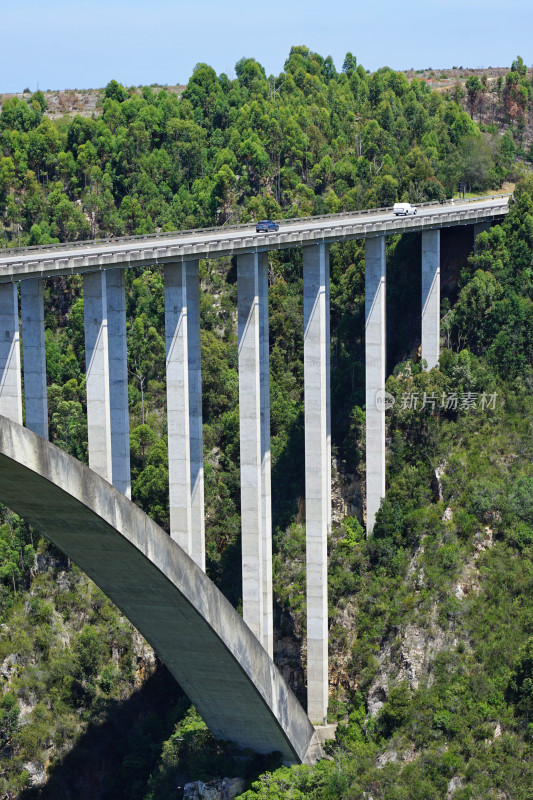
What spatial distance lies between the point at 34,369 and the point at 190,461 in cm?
1256

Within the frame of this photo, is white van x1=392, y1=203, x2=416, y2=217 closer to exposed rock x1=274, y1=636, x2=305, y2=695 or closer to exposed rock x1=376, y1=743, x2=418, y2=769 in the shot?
exposed rock x1=274, y1=636, x2=305, y2=695

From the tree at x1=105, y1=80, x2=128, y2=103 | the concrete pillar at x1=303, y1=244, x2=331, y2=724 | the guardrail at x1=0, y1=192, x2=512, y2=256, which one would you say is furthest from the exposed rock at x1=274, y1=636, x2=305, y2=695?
the tree at x1=105, y1=80, x2=128, y2=103

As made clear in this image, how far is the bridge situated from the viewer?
1836 inches

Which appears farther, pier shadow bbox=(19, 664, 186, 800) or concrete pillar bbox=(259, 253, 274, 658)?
pier shadow bbox=(19, 664, 186, 800)

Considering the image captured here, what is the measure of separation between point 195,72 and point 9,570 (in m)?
60.0

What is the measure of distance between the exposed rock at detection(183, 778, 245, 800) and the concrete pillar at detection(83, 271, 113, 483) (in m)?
18.8

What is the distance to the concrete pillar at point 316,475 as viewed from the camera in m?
66.6

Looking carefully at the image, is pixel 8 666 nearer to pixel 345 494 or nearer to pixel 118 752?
pixel 118 752

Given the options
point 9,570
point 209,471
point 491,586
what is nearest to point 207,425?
point 209,471

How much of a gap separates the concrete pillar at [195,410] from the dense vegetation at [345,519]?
11.9 meters

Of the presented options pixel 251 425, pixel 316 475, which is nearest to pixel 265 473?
pixel 251 425

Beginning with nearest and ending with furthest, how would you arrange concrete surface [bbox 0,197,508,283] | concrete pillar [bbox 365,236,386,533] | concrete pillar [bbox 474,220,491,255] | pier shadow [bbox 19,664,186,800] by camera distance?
concrete surface [bbox 0,197,508,283]
pier shadow [bbox 19,664,186,800]
concrete pillar [bbox 365,236,386,533]
concrete pillar [bbox 474,220,491,255]

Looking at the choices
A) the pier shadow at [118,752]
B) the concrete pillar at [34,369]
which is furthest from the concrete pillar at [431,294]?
the concrete pillar at [34,369]

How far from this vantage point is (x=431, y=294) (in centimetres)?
8019
